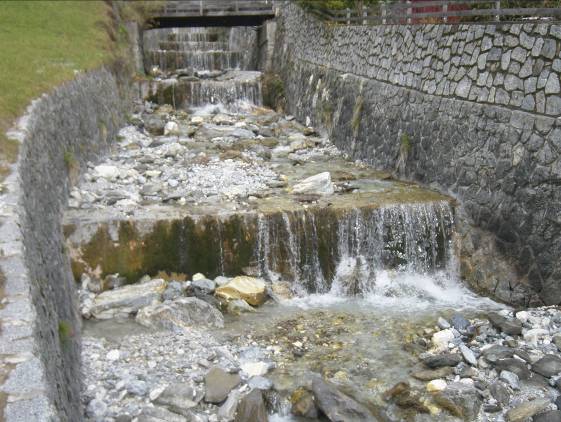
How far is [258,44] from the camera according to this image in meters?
28.6

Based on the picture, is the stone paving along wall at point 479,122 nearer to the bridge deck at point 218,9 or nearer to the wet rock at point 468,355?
the wet rock at point 468,355

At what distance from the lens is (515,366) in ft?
22.8

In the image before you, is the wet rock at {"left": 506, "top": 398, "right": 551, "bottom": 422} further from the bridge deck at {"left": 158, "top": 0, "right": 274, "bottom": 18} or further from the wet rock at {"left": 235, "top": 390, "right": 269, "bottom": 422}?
the bridge deck at {"left": 158, "top": 0, "right": 274, "bottom": 18}

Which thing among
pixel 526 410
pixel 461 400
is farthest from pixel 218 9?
pixel 526 410

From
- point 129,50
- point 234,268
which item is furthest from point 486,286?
point 129,50

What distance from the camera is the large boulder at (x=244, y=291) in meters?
9.28

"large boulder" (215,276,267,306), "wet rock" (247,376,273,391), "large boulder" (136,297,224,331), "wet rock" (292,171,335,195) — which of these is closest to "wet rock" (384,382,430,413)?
"wet rock" (247,376,273,391)

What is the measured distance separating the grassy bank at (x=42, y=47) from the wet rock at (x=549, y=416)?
7423mm

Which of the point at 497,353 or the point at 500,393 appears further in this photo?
the point at 497,353

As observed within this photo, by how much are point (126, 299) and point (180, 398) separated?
2830mm

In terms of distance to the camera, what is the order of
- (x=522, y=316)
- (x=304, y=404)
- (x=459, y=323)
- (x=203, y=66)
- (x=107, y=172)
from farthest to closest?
(x=203, y=66) < (x=107, y=172) < (x=459, y=323) < (x=522, y=316) < (x=304, y=404)

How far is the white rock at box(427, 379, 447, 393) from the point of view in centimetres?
673

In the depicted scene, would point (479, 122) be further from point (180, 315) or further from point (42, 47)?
point (42, 47)

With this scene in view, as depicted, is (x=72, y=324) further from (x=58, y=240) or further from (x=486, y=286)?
(x=486, y=286)
